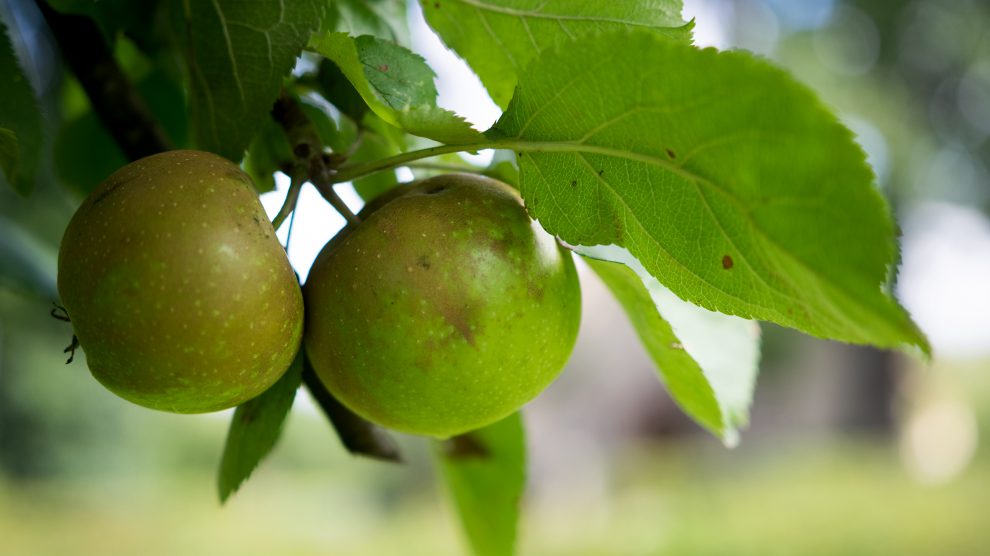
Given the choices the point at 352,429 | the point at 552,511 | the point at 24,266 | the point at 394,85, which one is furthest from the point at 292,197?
the point at 552,511

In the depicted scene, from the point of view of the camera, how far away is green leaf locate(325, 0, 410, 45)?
87 centimetres

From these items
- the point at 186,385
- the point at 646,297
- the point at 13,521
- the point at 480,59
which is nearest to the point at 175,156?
the point at 186,385

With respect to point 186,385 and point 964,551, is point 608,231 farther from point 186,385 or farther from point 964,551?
point 964,551

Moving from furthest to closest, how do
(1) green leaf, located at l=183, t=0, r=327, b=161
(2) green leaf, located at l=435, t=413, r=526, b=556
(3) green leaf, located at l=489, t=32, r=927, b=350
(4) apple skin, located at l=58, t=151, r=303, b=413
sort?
(2) green leaf, located at l=435, t=413, r=526, b=556 → (1) green leaf, located at l=183, t=0, r=327, b=161 → (4) apple skin, located at l=58, t=151, r=303, b=413 → (3) green leaf, located at l=489, t=32, r=927, b=350

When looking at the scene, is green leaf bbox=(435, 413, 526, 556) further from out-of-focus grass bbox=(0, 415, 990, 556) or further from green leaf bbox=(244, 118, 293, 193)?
out-of-focus grass bbox=(0, 415, 990, 556)

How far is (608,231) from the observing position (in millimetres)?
627

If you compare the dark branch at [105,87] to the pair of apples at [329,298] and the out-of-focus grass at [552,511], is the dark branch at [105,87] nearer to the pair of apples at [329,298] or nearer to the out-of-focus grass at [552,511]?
the pair of apples at [329,298]

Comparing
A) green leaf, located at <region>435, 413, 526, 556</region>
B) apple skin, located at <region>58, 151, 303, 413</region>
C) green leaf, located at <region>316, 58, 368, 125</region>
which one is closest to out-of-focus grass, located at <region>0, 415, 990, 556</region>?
green leaf, located at <region>435, 413, 526, 556</region>

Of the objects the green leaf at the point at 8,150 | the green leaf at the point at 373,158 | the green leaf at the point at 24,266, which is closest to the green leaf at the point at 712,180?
the green leaf at the point at 373,158

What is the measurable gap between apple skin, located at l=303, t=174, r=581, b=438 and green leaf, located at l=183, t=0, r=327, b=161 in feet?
0.45

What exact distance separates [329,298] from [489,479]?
42cm

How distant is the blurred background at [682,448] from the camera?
645 cm

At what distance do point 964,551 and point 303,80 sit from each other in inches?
252

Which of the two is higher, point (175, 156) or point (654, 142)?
point (654, 142)
